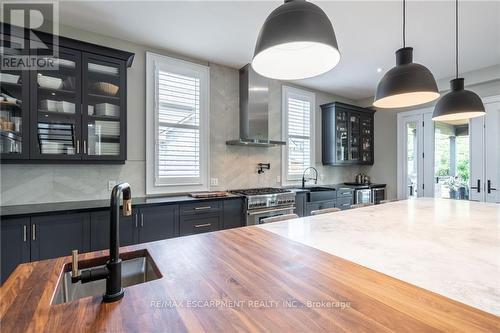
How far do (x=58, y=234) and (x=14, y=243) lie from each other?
28 centimetres

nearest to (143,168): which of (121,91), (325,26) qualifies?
(121,91)

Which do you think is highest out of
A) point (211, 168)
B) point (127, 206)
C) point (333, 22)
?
point (333, 22)

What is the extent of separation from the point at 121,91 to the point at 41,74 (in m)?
0.68

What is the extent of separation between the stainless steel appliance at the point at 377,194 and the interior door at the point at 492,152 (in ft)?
5.44

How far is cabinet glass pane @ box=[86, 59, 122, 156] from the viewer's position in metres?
2.56

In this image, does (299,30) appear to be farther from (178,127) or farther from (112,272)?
(178,127)

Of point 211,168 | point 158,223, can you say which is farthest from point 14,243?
point 211,168

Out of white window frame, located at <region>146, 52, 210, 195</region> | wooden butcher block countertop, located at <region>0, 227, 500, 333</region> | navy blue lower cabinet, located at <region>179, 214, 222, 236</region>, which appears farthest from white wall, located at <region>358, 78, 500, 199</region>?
wooden butcher block countertop, located at <region>0, 227, 500, 333</region>

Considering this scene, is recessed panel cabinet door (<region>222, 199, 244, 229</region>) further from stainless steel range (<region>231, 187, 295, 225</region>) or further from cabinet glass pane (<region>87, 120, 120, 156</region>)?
cabinet glass pane (<region>87, 120, 120, 156</region>)

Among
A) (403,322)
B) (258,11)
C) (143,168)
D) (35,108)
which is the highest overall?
(258,11)

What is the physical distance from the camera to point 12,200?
2.37 m

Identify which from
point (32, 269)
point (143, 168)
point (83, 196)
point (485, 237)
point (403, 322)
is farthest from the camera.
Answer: point (143, 168)

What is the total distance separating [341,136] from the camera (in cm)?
494

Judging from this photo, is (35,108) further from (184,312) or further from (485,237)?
(485,237)
